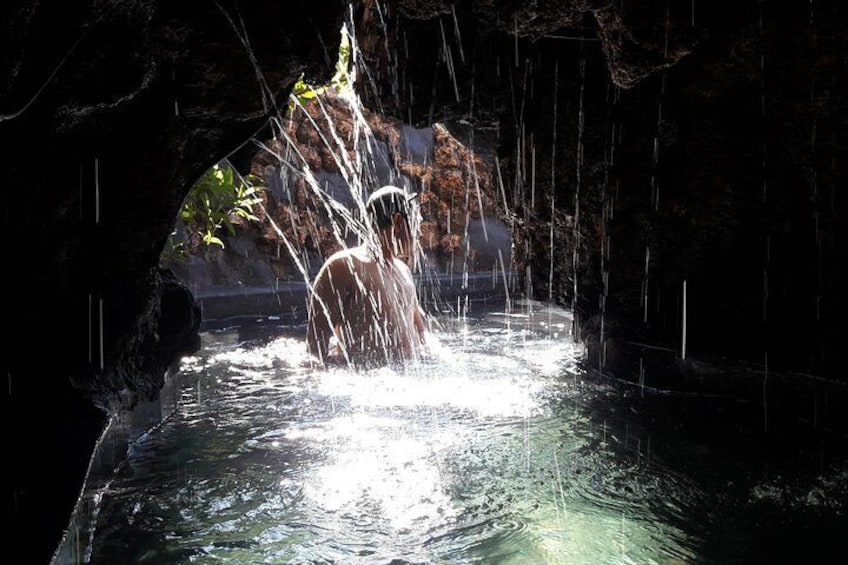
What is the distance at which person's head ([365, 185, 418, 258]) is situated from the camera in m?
6.14

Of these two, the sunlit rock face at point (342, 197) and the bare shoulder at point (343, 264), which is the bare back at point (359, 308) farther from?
the sunlit rock face at point (342, 197)

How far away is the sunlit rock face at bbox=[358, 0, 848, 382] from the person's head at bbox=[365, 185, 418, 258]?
0.87 m

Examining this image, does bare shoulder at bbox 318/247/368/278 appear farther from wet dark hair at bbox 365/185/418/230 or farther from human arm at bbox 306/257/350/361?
wet dark hair at bbox 365/185/418/230

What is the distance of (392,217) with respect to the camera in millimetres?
6195

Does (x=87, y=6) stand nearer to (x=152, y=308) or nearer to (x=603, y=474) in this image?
(x=152, y=308)

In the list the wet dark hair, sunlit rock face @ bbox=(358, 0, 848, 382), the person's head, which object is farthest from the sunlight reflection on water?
the wet dark hair

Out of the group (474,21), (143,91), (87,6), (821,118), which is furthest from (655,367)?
(87,6)

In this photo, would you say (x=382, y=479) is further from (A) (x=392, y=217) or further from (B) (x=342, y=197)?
(B) (x=342, y=197)

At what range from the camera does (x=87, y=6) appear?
218 centimetres

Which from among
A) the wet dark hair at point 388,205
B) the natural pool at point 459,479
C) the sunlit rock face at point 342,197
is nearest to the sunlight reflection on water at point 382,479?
the natural pool at point 459,479

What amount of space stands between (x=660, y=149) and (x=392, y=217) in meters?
2.32

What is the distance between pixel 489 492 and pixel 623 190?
10.4ft

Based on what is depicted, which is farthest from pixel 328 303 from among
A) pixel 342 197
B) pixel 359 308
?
pixel 342 197

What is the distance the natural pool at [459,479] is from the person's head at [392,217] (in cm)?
131
